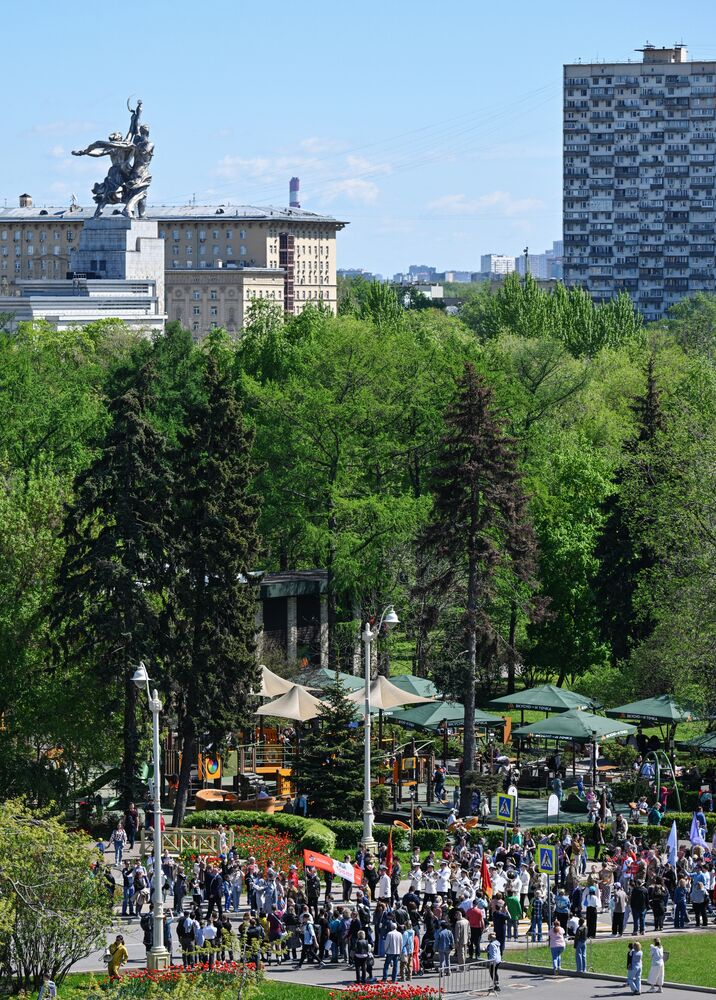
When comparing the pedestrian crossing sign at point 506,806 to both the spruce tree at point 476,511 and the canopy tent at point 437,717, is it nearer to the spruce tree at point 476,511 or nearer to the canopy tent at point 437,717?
the spruce tree at point 476,511

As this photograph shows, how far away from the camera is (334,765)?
5272 cm

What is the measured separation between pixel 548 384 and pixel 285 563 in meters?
20.3

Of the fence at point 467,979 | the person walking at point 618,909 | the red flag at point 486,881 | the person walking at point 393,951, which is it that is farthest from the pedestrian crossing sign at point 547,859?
the person walking at point 393,951

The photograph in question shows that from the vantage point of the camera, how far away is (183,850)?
49500mm

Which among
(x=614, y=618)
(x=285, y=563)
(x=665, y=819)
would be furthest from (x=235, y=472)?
(x=285, y=563)

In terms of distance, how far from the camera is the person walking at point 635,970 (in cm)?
3641

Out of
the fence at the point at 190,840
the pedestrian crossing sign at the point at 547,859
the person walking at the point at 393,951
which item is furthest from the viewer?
the fence at the point at 190,840

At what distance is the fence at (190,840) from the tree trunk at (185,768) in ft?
8.96

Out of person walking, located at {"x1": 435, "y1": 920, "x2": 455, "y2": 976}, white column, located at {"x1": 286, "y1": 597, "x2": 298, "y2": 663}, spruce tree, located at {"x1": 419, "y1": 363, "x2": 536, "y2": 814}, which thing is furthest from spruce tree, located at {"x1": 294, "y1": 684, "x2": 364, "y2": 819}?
white column, located at {"x1": 286, "y1": 597, "x2": 298, "y2": 663}

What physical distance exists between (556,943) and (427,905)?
3.17 m

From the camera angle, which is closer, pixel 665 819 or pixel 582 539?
pixel 665 819

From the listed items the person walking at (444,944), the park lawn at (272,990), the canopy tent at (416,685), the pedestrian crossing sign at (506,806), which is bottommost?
the park lawn at (272,990)

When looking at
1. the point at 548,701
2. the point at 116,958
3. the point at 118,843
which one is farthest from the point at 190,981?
the point at 548,701

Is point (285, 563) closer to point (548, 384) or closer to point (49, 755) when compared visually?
point (548, 384)
